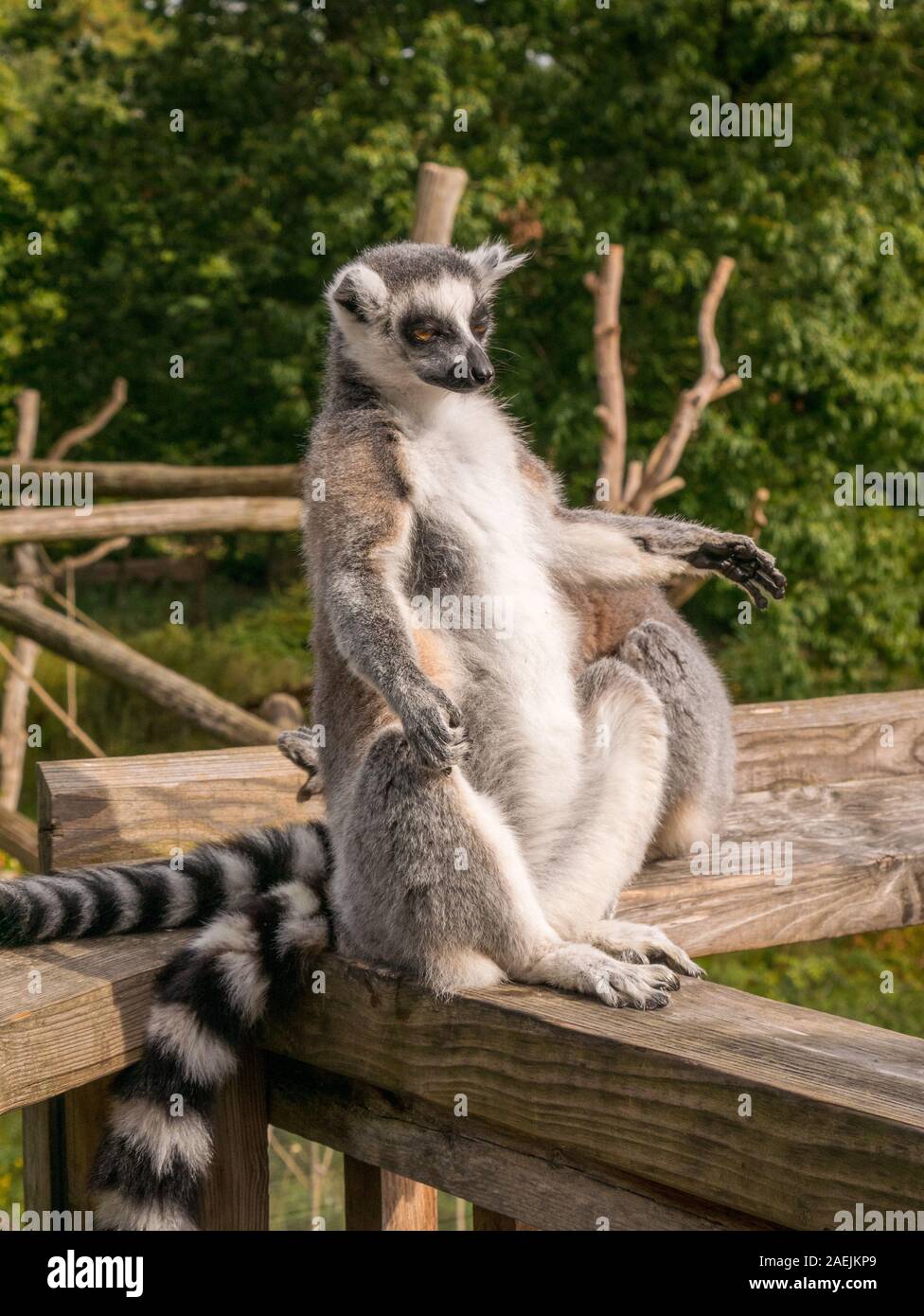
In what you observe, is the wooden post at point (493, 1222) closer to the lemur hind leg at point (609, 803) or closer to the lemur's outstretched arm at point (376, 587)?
the lemur hind leg at point (609, 803)

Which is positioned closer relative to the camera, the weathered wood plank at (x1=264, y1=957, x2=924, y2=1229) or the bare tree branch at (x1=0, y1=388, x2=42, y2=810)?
the weathered wood plank at (x1=264, y1=957, x2=924, y2=1229)

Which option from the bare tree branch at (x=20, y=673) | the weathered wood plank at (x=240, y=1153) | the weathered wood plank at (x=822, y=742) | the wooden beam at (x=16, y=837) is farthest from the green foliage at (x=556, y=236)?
the weathered wood plank at (x=240, y=1153)

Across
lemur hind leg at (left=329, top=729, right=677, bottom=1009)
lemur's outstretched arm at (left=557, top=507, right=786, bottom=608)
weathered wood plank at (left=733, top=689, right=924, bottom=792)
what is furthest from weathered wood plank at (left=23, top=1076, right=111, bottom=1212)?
weathered wood plank at (left=733, top=689, right=924, bottom=792)

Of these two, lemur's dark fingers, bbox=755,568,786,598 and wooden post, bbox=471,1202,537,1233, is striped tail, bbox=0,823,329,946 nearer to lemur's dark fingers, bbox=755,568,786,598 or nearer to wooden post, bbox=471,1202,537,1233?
wooden post, bbox=471,1202,537,1233

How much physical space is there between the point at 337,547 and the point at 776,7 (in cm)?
1217

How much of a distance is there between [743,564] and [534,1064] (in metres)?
1.11

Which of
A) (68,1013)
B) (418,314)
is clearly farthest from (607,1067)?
(418,314)

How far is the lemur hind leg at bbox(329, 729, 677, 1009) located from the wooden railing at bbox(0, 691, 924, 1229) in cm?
6

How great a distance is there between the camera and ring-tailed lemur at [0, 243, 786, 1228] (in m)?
2.02

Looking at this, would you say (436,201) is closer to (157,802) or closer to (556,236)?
(157,802)

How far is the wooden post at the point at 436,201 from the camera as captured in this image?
6340mm

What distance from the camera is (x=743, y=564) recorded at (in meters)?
2.52
